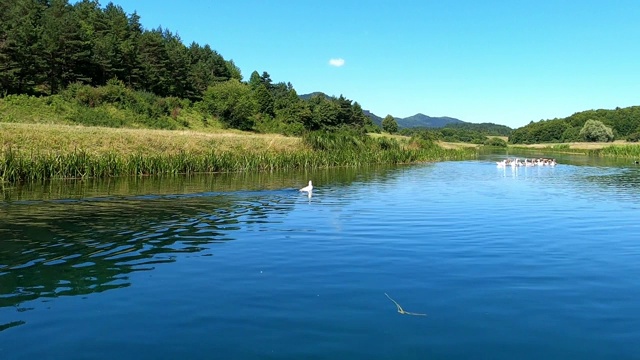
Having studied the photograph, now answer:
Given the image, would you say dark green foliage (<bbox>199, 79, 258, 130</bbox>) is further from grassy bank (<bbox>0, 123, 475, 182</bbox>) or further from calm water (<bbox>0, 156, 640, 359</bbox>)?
calm water (<bbox>0, 156, 640, 359</bbox>)

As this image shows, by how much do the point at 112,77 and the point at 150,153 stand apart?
5038cm

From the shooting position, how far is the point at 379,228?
603 inches

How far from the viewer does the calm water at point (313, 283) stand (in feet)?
21.7

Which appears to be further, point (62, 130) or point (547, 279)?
point (62, 130)

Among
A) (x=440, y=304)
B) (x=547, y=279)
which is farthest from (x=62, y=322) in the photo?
(x=547, y=279)

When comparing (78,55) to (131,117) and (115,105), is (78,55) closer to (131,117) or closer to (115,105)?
(115,105)

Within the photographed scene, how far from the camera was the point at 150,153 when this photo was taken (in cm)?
4097

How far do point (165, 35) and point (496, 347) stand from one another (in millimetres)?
171169

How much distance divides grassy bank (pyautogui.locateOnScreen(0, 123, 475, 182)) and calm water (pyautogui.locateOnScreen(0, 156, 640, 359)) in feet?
39.8

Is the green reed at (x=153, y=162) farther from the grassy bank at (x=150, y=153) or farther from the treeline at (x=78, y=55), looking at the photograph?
the treeline at (x=78, y=55)

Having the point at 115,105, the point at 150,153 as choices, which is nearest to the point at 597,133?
the point at 115,105

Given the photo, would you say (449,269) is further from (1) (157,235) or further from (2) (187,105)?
(2) (187,105)

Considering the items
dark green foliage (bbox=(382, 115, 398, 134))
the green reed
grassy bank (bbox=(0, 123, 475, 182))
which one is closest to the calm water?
the green reed

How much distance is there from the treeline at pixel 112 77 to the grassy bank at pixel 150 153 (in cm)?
2169
